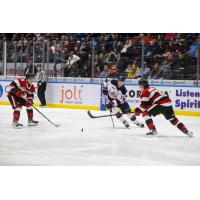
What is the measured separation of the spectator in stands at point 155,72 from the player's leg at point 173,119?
39 cm

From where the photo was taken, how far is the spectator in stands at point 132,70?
6.23 metres

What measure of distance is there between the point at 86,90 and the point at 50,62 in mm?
505

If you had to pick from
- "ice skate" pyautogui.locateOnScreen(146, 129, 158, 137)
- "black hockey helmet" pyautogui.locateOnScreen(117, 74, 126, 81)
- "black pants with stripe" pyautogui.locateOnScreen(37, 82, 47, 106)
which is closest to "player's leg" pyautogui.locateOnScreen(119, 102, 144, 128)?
"ice skate" pyautogui.locateOnScreen(146, 129, 158, 137)

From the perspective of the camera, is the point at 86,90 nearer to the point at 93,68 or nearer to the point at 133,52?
the point at 93,68

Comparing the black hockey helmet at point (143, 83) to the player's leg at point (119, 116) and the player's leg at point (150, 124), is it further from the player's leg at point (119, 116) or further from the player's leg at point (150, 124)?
the player's leg at point (119, 116)

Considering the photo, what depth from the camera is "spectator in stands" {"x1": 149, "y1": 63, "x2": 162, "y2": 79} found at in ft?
20.3

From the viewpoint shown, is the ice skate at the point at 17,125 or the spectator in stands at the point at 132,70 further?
the spectator in stands at the point at 132,70

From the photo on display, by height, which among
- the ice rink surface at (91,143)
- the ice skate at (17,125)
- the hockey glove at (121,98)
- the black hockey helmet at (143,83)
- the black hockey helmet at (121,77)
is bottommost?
the ice rink surface at (91,143)

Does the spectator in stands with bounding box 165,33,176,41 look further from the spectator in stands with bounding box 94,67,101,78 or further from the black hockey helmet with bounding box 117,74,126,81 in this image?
the spectator in stands with bounding box 94,67,101,78

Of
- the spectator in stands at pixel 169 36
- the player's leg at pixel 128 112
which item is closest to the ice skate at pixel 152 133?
the player's leg at pixel 128 112

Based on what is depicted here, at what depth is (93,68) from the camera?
21.5 feet

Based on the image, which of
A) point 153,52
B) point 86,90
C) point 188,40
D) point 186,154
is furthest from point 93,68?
point 186,154

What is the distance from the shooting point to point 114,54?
6578mm

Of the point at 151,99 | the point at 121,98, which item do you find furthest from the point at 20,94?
the point at 151,99
